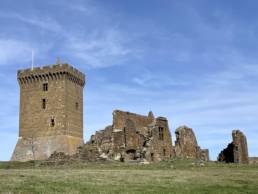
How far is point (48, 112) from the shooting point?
5841cm

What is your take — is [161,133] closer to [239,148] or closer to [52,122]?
[239,148]

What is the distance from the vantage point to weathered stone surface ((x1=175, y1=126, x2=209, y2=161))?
52.1 meters

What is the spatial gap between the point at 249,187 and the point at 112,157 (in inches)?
1168

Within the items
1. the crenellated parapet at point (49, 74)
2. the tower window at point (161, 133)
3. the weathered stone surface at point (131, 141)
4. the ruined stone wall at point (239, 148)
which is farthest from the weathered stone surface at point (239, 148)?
the crenellated parapet at point (49, 74)

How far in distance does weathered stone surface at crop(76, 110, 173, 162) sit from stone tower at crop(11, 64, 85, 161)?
6.85 meters

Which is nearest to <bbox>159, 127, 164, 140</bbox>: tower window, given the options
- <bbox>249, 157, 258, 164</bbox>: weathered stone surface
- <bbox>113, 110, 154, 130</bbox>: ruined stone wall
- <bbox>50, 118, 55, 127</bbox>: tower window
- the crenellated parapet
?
<bbox>113, 110, 154, 130</bbox>: ruined stone wall

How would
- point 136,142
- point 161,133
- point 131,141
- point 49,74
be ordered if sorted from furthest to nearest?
1. point 49,74
2. point 161,133
3. point 136,142
4. point 131,141

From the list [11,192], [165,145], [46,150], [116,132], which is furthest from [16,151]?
[11,192]

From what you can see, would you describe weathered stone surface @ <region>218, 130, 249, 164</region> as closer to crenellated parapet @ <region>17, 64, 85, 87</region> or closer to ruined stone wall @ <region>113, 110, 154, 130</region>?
ruined stone wall @ <region>113, 110, 154, 130</region>

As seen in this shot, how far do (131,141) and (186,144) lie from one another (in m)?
7.37

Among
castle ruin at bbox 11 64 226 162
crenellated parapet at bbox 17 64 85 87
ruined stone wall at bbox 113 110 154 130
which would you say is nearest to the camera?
castle ruin at bbox 11 64 226 162

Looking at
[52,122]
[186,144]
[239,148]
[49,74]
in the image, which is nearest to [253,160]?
[239,148]

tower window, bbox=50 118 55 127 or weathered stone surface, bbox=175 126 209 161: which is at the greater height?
tower window, bbox=50 118 55 127

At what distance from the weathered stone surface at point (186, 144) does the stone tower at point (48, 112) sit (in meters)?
13.4
